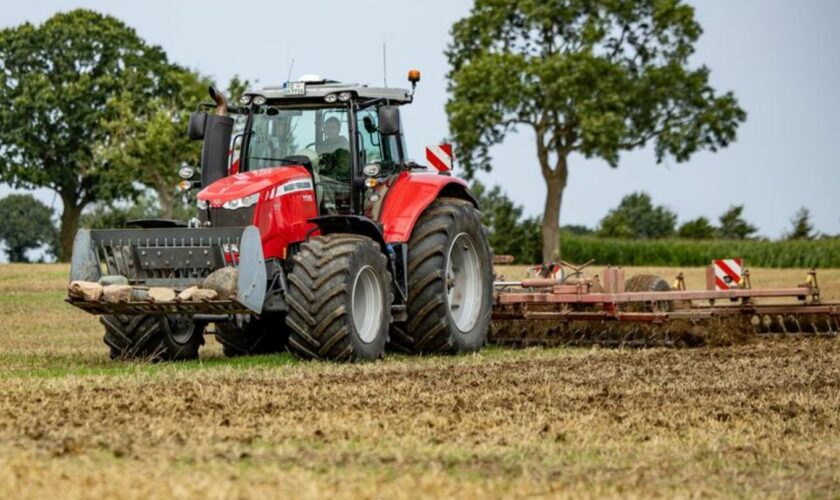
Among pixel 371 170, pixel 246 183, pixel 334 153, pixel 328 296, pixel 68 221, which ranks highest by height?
pixel 68 221

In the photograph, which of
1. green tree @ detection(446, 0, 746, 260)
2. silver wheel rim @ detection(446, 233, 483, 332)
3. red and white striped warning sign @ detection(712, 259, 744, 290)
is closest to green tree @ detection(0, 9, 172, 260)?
green tree @ detection(446, 0, 746, 260)

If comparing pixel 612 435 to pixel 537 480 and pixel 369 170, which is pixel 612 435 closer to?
pixel 537 480

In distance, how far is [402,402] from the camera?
10.1 meters

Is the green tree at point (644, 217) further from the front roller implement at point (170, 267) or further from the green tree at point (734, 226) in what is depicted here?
the front roller implement at point (170, 267)

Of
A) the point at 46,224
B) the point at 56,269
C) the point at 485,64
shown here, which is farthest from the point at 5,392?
the point at 46,224

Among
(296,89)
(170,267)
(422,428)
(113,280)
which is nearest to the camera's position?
(422,428)

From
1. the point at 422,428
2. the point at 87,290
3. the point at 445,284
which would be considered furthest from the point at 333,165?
the point at 422,428

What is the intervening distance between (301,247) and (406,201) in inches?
60.7

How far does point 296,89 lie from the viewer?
14.1 meters

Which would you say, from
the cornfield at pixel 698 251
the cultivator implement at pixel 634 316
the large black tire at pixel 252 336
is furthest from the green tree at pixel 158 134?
the large black tire at pixel 252 336

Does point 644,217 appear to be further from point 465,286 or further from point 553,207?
point 465,286

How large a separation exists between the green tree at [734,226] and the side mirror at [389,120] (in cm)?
5082

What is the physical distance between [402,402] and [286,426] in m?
1.48

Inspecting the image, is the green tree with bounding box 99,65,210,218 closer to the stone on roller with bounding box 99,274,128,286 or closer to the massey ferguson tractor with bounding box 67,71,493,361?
the massey ferguson tractor with bounding box 67,71,493,361
